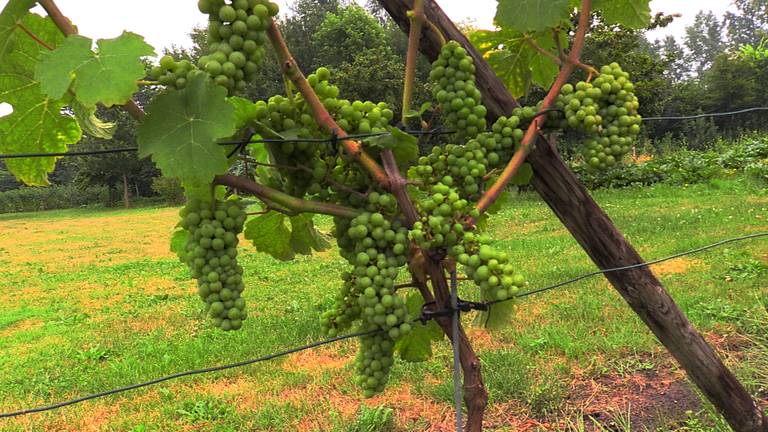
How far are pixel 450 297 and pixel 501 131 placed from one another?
352 millimetres

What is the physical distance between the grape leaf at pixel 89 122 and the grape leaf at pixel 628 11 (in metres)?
1.09

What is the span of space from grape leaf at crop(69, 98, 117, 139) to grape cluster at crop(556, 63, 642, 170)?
0.90 metres

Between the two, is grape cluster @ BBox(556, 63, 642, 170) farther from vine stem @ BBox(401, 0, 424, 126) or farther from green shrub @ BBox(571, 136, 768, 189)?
green shrub @ BBox(571, 136, 768, 189)

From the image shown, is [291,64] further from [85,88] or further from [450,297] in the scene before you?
[450,297]

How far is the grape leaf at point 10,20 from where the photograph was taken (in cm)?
84

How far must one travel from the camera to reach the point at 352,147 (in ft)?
3.23

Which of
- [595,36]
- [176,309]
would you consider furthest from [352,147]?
[595,36]

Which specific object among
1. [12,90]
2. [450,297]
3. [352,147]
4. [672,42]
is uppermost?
[672,42]

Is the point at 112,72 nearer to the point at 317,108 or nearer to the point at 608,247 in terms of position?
the point at 317,108

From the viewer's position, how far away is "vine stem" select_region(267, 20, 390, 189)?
92 centimetres

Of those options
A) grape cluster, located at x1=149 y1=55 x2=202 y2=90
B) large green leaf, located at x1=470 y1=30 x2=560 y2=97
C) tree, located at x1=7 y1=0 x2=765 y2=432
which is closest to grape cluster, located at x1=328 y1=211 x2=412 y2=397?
tree, located at x1=7 y1=0 x2=765 y2=432

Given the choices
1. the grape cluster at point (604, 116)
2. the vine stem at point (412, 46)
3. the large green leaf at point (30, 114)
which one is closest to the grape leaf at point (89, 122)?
the large green leaf at point (30, 114)

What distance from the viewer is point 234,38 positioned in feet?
2.66

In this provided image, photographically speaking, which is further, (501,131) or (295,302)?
(295,302)
